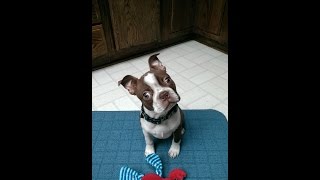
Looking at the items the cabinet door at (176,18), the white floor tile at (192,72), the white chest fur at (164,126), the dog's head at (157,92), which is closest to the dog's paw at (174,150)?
the white chest fur at (164,126)

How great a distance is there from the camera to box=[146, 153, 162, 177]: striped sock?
1408mm

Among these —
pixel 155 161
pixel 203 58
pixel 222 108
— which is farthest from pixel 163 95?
pixel 203 58

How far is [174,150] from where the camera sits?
152 cm

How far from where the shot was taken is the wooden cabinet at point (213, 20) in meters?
2.87

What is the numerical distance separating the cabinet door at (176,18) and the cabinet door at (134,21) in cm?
11

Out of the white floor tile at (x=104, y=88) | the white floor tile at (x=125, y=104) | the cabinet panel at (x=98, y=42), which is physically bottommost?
the white floor tile at (x=104, y=88)

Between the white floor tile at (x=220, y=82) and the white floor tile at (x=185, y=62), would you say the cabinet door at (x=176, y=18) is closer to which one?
the white floor tile at (x=185, y=62)

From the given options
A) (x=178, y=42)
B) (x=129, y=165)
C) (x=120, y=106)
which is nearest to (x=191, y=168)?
(x=129, y=165)

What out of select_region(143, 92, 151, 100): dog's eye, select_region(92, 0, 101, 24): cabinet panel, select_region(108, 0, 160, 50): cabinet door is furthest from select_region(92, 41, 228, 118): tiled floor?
select_region(143, 92, 151, 100): dog's eye

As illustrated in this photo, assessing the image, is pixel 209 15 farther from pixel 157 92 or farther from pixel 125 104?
pixel 157 92

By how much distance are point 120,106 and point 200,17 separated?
1.79 m

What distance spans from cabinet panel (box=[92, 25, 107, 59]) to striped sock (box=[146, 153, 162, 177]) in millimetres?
1637
